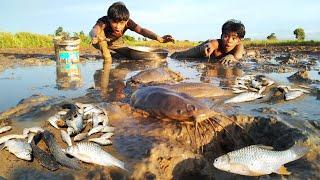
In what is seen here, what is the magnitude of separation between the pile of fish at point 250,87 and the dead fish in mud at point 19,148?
272 cm

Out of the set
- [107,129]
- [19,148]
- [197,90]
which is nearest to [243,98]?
[197,90]

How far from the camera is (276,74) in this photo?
29.2 ft

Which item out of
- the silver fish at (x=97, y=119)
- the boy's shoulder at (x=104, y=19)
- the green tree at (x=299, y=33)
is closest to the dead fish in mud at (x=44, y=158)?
the silver fish at (x=97, y=119)

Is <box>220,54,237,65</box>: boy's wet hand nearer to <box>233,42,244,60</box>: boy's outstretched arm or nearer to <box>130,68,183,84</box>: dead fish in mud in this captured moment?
<box>233,42,244,60</box>: boy's outstretched arm

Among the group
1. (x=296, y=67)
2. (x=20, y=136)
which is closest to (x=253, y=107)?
(x=20, y=136)

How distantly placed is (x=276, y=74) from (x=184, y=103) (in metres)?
5.23

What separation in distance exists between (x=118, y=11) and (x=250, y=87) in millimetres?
5320

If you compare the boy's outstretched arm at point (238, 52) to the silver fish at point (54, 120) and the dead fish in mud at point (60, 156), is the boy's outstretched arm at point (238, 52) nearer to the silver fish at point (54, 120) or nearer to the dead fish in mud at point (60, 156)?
the silver fish at point (54, 120)

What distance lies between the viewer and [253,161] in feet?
9.92

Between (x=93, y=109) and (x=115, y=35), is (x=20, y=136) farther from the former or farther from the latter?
(x=115, y=35)

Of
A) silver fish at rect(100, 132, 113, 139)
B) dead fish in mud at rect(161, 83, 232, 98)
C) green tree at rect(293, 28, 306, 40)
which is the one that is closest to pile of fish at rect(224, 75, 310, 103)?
dead fish in mud at rect(161, 83, 232, 98)

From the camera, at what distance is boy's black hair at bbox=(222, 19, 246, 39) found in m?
10.5

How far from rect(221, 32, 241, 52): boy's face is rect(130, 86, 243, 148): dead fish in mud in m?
6.77

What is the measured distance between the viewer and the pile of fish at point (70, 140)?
317cm
